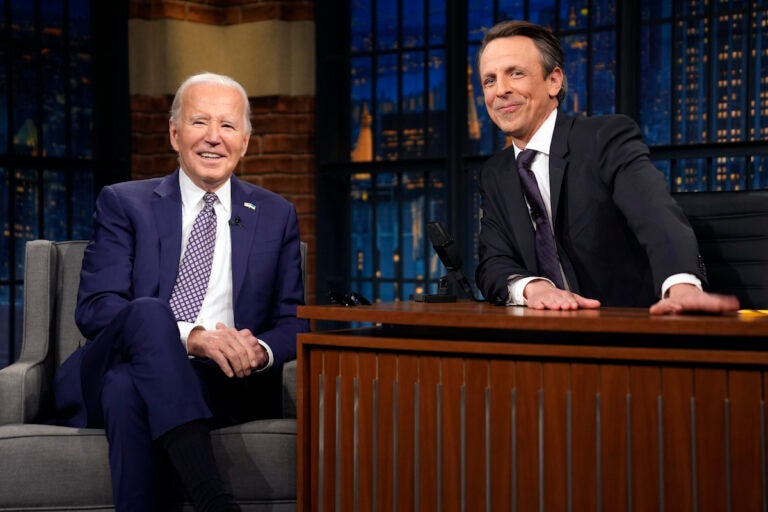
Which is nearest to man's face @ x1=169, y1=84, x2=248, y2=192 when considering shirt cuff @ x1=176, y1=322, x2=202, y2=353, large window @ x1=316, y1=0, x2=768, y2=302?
shirt cuff @ x1=176, y1=322, x2=202, y2=353

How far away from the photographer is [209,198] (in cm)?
250

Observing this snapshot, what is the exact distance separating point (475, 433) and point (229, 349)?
2.62ft

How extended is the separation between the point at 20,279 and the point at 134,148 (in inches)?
30.9

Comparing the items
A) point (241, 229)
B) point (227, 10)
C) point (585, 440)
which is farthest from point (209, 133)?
point (227, 10)

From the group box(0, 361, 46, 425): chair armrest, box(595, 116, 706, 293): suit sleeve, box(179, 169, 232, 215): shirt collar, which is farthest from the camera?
box(179, 169, 232, 215): shirt collar

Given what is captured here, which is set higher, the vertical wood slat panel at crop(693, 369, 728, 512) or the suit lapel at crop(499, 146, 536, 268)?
the suit lapel at crop(499, 146, 536, 268)

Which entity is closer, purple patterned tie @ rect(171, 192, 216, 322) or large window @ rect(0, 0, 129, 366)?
purple patterned tie @ rect(171, 192, 216, 322)

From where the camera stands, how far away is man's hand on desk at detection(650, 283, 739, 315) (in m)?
1.55

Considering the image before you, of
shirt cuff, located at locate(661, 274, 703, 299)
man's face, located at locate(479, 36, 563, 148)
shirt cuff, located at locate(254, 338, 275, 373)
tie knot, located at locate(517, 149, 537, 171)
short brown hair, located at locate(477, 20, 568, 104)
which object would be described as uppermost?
short brown hair, located at locate(477, 20, 568, 104)

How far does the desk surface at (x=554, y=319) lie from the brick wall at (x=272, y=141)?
8.72ft

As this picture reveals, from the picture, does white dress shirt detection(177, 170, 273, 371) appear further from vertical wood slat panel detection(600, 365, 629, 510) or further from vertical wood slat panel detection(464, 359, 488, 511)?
vertical wood slat panel detection(600, 365, 629, 510)

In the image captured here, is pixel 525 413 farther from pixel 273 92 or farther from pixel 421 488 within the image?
pixel 273 92

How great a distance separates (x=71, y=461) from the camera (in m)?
2.09

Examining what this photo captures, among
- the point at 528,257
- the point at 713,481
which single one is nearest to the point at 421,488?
the point at 713,481
